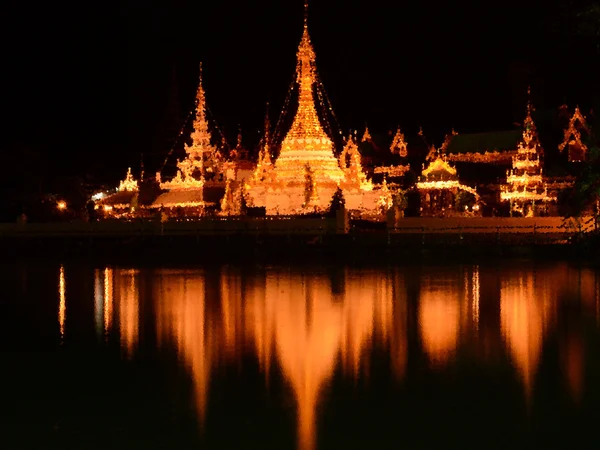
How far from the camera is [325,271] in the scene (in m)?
19.7

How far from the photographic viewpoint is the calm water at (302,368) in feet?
21.9

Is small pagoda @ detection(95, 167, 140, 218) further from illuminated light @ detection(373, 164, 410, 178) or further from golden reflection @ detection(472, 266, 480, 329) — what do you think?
golden reflection @ detection(472, 266, 480, 329)

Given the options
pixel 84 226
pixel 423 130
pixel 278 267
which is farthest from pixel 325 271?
pixel 423 130

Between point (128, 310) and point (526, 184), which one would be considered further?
point (526, 184)

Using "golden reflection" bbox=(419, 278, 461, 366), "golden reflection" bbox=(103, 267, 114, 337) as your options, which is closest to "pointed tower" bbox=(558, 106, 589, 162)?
"golden reflection" bbox=(103, 267, 114, 337)

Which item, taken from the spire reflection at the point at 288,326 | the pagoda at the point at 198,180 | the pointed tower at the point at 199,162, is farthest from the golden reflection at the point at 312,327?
the pointed tower at the point at 199,162

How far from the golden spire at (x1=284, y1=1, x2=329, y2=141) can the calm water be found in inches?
640

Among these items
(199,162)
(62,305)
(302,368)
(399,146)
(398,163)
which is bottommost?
(302,368)

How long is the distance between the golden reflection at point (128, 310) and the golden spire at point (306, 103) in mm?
13031

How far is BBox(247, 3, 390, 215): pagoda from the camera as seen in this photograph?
30.2 m

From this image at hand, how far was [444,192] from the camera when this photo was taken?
1404 inches

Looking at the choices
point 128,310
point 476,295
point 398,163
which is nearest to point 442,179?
point 398,163

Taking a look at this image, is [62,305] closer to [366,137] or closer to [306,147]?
[306,147]

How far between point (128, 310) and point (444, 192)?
2387cm
